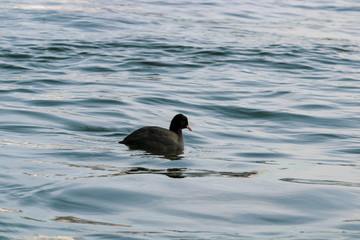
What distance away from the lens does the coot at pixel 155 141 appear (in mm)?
12242

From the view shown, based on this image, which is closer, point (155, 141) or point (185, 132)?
point (155, 141)

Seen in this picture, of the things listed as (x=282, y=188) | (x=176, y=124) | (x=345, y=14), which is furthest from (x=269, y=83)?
(x=345, y=14)

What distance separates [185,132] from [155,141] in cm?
220

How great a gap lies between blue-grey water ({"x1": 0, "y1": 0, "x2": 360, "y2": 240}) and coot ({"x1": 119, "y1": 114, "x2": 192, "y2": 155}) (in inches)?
9.1

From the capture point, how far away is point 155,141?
12.5 metres

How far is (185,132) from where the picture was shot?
1461 centimetres

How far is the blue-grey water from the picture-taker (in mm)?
8141

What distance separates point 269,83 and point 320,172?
899 centimetres

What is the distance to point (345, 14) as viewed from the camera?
36344 mm

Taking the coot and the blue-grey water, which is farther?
the coot

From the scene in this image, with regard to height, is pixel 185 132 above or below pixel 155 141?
below

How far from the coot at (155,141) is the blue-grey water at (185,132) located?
0.23 meters

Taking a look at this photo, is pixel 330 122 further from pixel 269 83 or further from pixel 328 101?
pixel 269 83

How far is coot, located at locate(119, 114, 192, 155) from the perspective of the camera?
1224 cm
